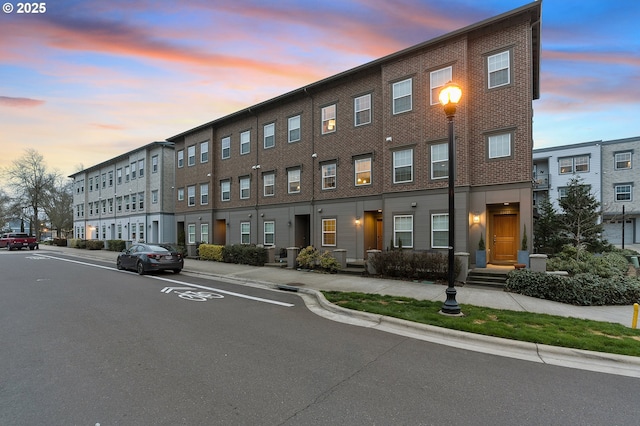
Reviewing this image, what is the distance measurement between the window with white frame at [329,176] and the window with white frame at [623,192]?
30.0 metres

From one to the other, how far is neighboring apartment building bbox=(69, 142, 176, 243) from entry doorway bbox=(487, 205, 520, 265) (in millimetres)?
26908

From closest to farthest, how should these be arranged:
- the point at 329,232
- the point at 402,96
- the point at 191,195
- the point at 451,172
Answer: the point at 451,172 < the point at 402,96 < the point at 329,232 < the point at 191,195

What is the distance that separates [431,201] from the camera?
48.1 ft

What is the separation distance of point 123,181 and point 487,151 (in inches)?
1424

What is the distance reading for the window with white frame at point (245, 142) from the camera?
23.3m

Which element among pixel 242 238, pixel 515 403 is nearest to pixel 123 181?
pixel 242 238

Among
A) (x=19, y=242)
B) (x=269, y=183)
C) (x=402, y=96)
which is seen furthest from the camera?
(x=19, y=242)

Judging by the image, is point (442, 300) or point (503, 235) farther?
point (503, 235)

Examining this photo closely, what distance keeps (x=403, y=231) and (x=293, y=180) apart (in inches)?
320

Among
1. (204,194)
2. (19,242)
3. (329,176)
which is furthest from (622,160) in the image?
(19,242)

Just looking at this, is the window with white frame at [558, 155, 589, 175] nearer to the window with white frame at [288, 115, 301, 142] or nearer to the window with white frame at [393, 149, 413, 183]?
the window with white frame at [393, 149, 413, 183]

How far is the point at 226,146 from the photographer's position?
25016 millimetres

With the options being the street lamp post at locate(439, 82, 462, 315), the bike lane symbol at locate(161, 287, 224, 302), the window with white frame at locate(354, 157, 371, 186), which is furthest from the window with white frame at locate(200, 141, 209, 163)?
the street lamp post at locate(439, 82, 462, 315)

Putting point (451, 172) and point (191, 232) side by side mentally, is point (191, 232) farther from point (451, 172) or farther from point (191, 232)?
point (451, 172)
